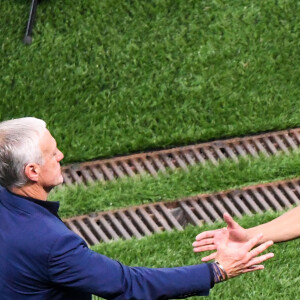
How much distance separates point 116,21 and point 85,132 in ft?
3.76

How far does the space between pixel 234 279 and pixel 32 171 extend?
2.41 m

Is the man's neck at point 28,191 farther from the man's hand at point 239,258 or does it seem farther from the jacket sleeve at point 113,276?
the man's hand at point 239,258

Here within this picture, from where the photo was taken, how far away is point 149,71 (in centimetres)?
714

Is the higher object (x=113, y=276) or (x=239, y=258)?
(x=113, y=276)

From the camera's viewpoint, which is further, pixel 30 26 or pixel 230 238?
pixel 30 26

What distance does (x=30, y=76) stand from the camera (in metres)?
7.03

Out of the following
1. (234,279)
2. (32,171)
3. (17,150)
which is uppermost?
(17,150)

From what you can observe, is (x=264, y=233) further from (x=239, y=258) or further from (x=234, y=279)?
(x=234, y=279)

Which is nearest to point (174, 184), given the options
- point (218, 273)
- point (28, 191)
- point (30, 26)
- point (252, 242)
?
point (30, 26)

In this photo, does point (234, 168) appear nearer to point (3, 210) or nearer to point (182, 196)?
point (182, 196)

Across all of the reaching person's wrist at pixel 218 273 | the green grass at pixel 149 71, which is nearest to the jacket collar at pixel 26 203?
the reaching person's wrist at pixel 218 273

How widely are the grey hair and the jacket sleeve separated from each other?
1.10ft

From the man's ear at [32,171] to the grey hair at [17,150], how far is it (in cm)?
1

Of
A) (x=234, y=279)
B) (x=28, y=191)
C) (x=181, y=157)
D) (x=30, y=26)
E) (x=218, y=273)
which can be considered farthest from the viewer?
(x=30, y=26)
